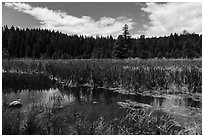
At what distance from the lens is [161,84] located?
7.94 metres

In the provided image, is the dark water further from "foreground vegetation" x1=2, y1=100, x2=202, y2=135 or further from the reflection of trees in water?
"foreground vegetation" x1=2, y1=100, x2=202, y2=135

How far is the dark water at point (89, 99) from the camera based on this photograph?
19.5 ft

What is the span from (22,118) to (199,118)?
4.03m

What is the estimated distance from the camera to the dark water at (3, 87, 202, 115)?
5934 mm

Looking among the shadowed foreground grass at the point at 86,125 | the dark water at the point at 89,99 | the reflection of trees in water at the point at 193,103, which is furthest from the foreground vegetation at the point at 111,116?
the reflection of trees in water at the point at 193,103

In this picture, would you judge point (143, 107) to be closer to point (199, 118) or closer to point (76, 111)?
point (199, 118)

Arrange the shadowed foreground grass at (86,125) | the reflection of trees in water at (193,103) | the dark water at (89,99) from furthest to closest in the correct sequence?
the reflection of trees in water at (193,103) < the dark water at (89,99) < the shadowed foreground grass at (86,125)

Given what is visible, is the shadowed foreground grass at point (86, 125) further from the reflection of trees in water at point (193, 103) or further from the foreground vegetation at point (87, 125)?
the reflection of trees in water at point (193, 103)

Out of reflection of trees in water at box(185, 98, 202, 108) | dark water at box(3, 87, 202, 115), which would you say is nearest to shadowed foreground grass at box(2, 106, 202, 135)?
dark water at box(3, 87, 202, 115)

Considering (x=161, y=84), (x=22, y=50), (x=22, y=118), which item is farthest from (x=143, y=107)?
(x=22, y=50)

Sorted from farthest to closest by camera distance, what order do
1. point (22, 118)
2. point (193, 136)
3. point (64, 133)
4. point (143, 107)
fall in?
point (143, 107), point (22, 118), point (64, 133), point (193, 136)

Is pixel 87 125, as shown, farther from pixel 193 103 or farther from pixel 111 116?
pixel 193 103

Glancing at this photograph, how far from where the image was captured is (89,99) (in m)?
6.82

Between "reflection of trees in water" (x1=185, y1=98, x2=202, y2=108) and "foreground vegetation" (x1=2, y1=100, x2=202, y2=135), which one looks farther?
"reflection of trees in water" (x1=185, y1=98, x2=202, y2=108)
